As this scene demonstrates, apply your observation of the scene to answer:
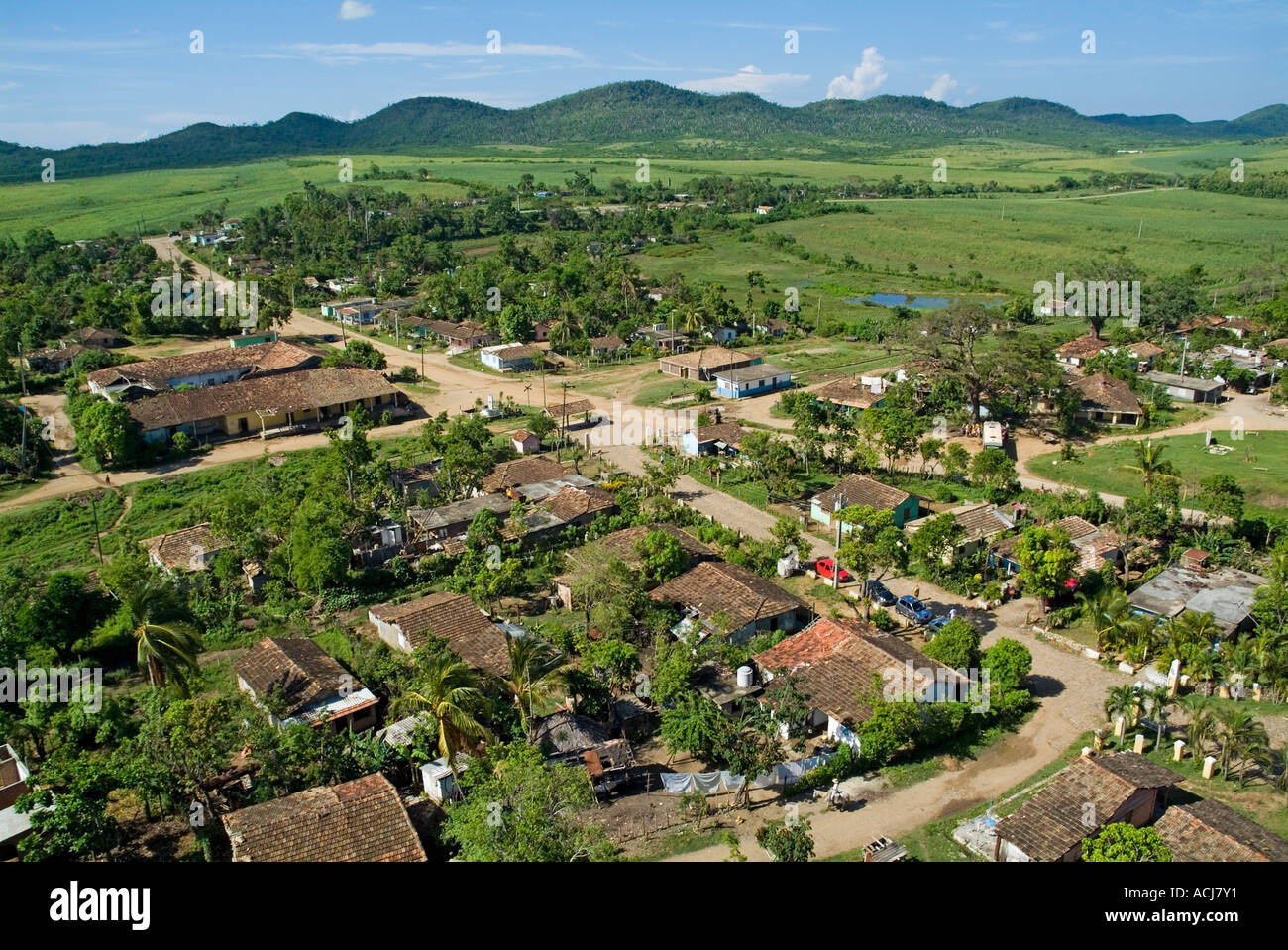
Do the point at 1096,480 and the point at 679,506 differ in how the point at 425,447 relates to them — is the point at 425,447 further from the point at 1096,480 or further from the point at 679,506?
the point at 1096,480

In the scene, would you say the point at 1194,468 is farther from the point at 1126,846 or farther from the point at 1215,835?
the point at 1126,846

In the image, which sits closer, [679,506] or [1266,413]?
[679,506]

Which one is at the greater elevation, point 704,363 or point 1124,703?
point 704,363

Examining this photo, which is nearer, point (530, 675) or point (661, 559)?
point (530, 675)

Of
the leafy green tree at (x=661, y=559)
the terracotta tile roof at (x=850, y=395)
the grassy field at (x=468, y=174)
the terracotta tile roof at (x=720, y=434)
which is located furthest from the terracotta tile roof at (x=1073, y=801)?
the grassy field at (x=468, y=174)

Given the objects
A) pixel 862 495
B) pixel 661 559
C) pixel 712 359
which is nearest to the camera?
pixel 661 559

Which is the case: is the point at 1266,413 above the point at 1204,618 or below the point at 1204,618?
above

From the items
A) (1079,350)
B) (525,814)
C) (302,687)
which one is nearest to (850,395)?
(1079,350)
